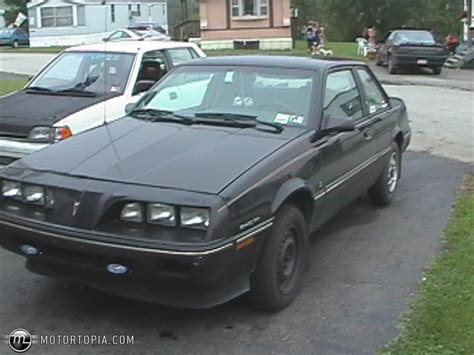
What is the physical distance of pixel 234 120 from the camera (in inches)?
196

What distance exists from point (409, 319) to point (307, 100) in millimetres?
1839

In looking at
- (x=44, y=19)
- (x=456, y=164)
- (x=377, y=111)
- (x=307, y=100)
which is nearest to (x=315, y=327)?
(x=307, y=100)

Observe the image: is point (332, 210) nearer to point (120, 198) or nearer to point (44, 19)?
point (120, 198)

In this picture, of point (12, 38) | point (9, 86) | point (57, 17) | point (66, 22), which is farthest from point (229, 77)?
point (12, 38)

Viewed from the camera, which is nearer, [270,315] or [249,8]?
[270,315]

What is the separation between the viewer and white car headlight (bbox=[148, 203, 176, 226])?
3.75 meters

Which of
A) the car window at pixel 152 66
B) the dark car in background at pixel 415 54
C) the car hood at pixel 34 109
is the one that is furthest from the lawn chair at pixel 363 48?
the car hood at pixel 34 109

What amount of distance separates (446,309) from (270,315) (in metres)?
1.13

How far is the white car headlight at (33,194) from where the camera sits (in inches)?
161

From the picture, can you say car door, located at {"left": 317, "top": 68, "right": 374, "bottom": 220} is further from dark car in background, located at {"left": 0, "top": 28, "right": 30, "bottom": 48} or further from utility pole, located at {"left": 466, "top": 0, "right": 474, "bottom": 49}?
dark car in background, located at {"left": 0, "top": 28, "right": 30, "bottom": 48}

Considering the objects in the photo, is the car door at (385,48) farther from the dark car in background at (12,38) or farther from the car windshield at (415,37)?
the dark car in background at (12,38)

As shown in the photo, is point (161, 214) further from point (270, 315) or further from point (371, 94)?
point (371, 94)

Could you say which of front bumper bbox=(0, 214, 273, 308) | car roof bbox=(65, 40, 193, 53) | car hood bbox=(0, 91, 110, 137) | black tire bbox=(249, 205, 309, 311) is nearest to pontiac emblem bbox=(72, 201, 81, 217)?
front bumper bbox=(0, 214, 273, 308)

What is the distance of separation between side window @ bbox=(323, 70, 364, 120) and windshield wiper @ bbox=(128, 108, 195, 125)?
1.06 metres
